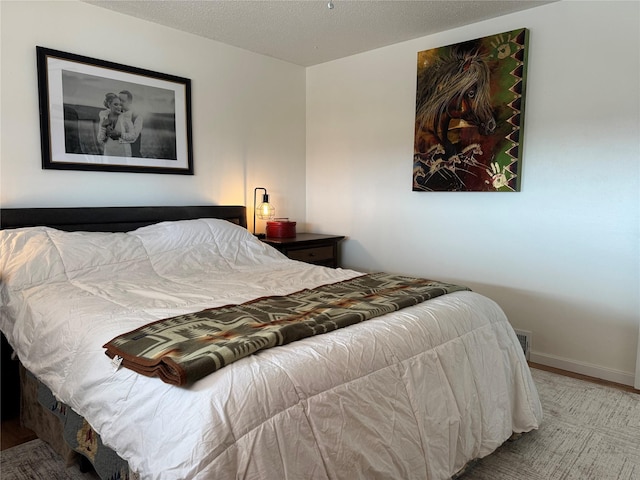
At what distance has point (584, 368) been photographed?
2914 mm

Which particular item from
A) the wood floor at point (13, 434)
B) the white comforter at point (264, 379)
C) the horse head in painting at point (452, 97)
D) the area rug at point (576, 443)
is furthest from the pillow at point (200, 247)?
the area rug at point (576, 443)

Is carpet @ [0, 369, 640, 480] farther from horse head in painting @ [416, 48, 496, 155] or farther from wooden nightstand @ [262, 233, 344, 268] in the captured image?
wooden nightstand @ [262, 233, 344, 268]

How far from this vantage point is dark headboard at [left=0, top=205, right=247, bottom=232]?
8.49 ft

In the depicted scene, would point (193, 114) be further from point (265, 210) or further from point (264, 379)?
point (264, 379)

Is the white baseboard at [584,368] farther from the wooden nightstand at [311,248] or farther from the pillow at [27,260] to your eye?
the pillow at [27,260]

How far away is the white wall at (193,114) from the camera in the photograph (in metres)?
2.63

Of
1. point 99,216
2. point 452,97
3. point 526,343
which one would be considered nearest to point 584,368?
point 526,343

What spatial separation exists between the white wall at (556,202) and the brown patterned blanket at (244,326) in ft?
3.88

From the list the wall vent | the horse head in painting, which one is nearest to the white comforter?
the wall vent

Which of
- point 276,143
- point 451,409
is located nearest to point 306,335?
point 451,409

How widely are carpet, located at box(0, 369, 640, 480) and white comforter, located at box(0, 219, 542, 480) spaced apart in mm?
150

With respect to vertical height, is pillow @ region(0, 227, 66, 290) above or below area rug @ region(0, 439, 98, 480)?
above

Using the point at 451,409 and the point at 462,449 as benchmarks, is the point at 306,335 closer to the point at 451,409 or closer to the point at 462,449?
the point at 451,409

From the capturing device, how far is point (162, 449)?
45.4 inches
